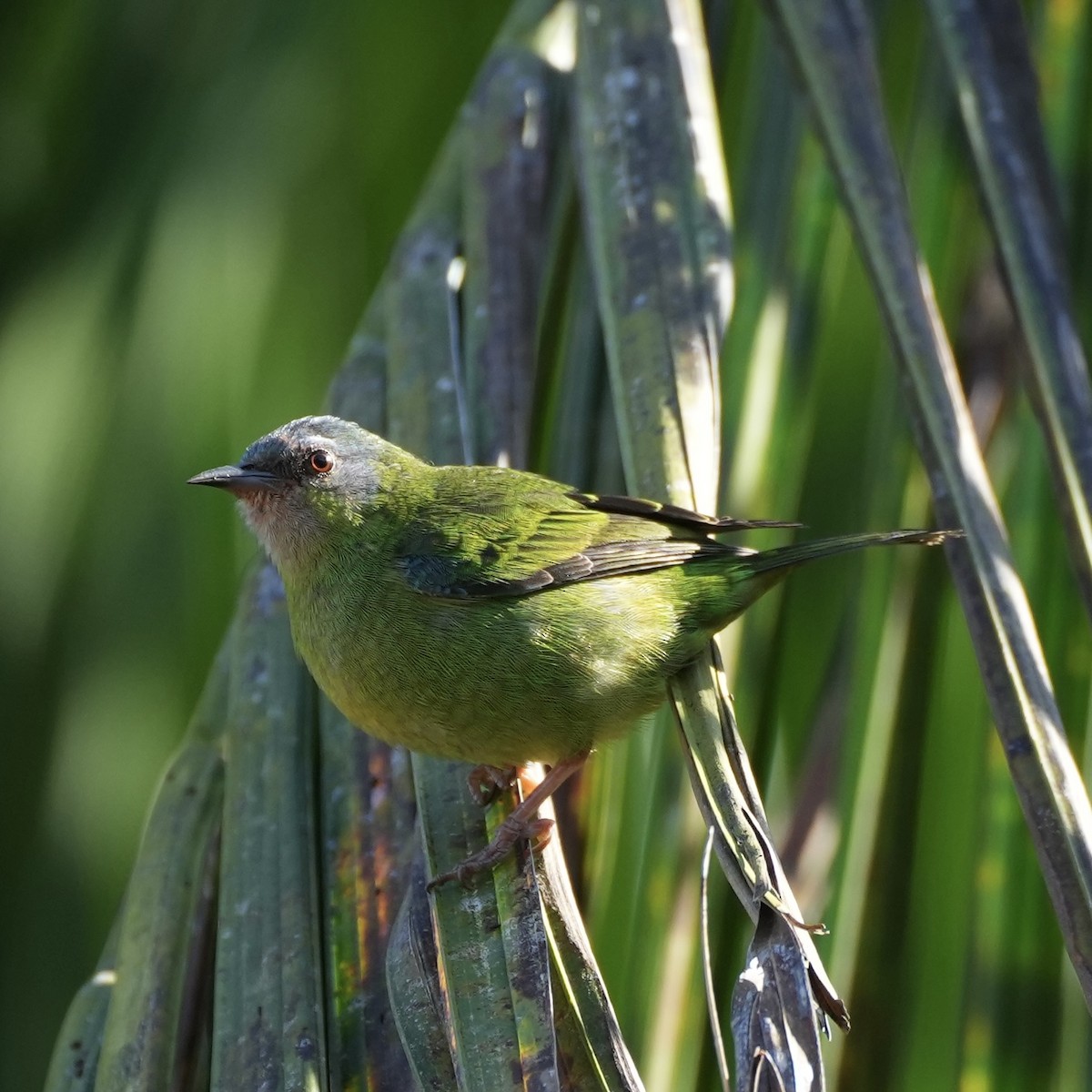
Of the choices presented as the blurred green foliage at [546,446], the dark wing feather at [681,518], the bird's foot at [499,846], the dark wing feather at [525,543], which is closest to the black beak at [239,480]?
the dark wing feather at [525,543]

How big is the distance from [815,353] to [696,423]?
2.16ft

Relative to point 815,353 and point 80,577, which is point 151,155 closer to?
point 80,577

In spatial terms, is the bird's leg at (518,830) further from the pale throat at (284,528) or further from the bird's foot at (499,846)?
the pale throat at (284,528)

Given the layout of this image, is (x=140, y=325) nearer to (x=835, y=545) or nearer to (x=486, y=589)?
(x=486, y=589)

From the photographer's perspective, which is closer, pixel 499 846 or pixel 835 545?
pixel 499 846

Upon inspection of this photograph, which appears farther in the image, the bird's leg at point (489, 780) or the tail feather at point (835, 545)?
the bird's leg at point (489, 780)

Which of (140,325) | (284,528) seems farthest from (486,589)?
(140,325)

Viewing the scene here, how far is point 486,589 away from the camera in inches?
112

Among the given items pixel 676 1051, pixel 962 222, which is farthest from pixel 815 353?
pixel 676 1051

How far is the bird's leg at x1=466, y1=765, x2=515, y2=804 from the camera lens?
104 inches

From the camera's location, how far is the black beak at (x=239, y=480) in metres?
A: 2.95

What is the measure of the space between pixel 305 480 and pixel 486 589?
21.5 inches

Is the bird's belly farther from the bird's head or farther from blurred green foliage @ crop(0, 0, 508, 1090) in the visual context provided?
blurred green foliage @ crop(0, 0, 508, 1090)

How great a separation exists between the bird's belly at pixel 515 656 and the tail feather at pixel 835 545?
0.23 metres
